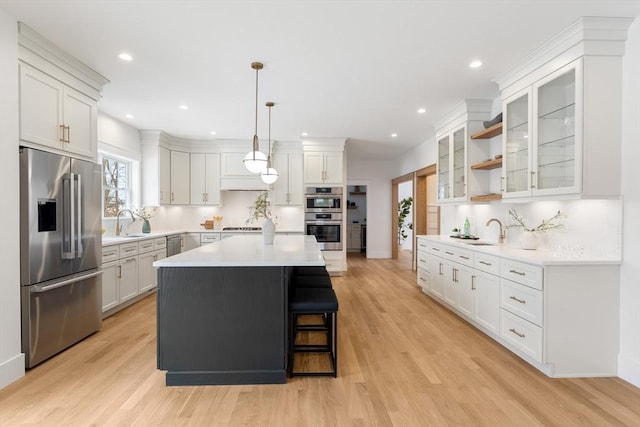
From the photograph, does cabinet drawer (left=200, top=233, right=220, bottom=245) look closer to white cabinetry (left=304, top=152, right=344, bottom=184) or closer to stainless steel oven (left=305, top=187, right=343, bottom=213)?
stainless steel oven (left=305, top=187, right=343, bottom=213)

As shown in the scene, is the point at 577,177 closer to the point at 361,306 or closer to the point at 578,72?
the point at 578,72

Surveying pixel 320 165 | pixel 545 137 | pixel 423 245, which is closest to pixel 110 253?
pixel 320 165

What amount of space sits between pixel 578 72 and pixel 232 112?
3772 millimetres

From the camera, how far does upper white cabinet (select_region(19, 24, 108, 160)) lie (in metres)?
2.47

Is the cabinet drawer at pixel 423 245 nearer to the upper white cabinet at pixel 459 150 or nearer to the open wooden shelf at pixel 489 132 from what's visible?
the upper white cabinet at pixel 459 150

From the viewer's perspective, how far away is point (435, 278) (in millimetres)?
4367

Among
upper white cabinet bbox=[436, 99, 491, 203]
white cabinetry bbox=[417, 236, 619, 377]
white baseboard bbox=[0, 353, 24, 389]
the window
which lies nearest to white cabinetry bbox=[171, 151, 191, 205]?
the window

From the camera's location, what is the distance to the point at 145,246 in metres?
4.49

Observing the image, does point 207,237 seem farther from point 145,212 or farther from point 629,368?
point 629,368

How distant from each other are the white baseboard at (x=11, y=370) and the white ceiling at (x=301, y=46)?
246cm

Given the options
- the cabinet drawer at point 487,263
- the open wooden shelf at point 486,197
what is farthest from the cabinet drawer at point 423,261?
the cabinet drawer at point 487,263

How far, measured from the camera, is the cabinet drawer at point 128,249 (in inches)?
156

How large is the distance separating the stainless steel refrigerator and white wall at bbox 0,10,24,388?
0.07 m

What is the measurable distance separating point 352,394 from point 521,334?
58.5 inches
